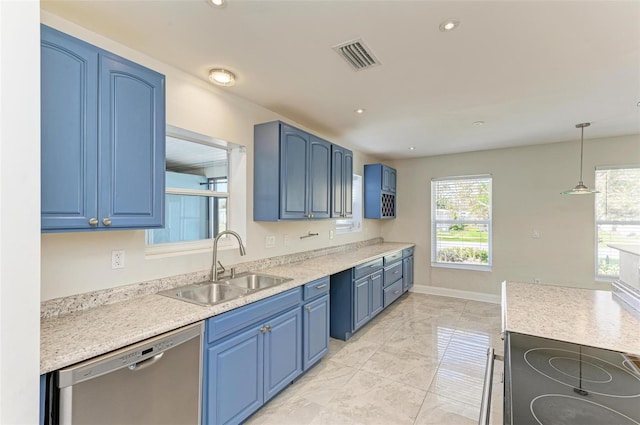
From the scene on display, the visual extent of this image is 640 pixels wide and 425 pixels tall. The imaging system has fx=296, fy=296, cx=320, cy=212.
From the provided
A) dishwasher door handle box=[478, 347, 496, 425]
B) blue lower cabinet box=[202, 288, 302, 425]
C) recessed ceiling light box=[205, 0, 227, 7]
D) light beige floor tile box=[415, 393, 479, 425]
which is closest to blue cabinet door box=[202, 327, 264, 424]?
blue lower cabinet box=[202, 288, 302, 425]

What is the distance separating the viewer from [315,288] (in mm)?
2596

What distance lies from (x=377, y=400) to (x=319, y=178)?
2.12 meters

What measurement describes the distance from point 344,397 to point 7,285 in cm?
216

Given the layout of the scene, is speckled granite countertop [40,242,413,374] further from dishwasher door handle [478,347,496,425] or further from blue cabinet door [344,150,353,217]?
blue cabinet door [344,150,353,217]

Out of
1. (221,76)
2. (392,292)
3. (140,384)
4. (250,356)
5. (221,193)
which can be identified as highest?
(221,76)

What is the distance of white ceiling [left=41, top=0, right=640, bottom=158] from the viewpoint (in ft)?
5.11

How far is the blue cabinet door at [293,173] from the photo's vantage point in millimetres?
2746

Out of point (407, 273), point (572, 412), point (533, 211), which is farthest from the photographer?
point (407, 273)

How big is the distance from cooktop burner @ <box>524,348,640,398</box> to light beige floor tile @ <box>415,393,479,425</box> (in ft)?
3.79

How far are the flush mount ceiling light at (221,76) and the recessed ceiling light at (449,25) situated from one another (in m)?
1.49

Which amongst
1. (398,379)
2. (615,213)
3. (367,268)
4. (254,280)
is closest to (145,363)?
(254,280)

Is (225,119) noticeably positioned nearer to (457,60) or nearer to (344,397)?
(457,60)

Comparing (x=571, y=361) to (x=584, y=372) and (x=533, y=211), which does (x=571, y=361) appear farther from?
(x=533, y=211)

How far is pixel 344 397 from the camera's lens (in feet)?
7.52
